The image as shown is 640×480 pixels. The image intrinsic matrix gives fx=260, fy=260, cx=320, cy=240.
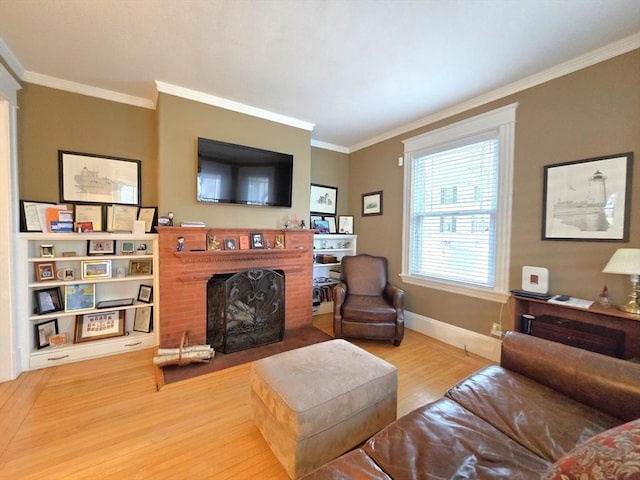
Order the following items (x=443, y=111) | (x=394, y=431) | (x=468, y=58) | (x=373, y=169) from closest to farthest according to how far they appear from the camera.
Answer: (x=394, y=431), (x=468, y=58), (x=443, y=111), (x=373, y=169)

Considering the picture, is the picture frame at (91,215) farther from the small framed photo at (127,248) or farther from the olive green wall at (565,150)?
the olive green wall at (565,150)

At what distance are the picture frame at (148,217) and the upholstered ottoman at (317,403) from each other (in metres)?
1.99

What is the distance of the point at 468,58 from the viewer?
6.67 feet

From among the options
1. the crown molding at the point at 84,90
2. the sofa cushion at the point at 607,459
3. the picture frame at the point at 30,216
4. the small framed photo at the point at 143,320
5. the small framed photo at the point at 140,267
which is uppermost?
the crown molding at the point at 84,90

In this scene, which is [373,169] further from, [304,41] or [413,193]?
[304,41]

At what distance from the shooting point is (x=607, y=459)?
56 cm

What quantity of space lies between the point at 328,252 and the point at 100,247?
2685 millimetres

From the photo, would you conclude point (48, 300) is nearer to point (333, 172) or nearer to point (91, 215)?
point (91, 215)

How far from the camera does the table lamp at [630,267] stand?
1645 millimetres

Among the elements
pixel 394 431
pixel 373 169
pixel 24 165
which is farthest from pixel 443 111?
pixel 24 165

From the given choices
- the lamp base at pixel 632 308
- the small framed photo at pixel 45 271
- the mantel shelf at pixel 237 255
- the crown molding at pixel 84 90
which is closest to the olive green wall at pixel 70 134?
the crown molding at pixel 84 90

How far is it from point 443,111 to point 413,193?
964 millimetres

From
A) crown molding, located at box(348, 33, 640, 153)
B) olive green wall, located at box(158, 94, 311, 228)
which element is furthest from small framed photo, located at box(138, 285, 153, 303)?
crown molding, located at box(348, 33, 640, 153)

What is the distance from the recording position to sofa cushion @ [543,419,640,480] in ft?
1.74
